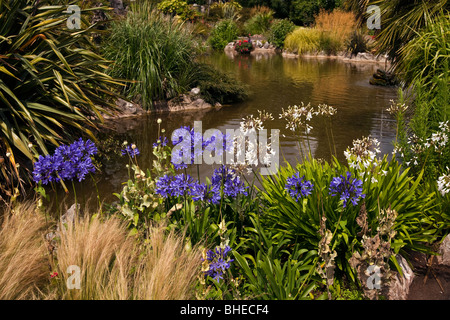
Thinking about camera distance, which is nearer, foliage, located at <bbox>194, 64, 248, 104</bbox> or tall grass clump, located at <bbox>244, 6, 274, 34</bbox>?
foliage, located at <bbox>194, 64, 248, 104</bbox>

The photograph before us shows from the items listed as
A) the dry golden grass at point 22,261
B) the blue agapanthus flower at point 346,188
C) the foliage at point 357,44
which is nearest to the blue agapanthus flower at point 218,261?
the blue agapanthus flower at point 346,188

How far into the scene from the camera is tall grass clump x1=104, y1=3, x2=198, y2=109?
848 centimetres

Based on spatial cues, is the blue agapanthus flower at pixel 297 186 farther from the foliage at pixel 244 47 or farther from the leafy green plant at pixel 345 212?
the foliage at pixel 244 47

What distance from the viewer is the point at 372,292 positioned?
2141 mm

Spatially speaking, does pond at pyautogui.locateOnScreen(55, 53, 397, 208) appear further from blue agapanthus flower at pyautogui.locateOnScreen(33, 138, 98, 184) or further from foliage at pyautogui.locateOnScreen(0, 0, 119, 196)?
blue agapanthus flower at pyautogui.locateOnScreen(33, 138, 98, 184)

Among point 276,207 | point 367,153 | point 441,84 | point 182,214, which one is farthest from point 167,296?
point 441,84

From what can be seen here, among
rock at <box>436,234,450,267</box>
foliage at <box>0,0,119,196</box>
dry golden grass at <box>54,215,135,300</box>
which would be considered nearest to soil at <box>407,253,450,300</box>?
rock at <box>436,234,450,267</box>

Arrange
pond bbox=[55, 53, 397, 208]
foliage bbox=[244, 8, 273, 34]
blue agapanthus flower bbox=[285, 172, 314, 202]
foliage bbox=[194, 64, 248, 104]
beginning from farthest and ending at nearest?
foliage bbox=[244, 8, 273, 34] < foliage bbox=[194, 64, 248, 104] < pond bbox=[55, 53, 397, 208] < blue agapanthus flower bbox=[285, 172, 314, 202]

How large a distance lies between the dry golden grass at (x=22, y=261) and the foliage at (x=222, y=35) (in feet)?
85.3

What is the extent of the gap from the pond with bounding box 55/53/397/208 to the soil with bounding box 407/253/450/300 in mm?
2024

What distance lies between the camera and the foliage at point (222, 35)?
27.6 meters

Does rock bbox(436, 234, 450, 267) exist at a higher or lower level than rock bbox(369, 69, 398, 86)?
higher

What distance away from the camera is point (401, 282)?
2.74 m

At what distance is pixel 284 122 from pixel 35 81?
4.80 metres
